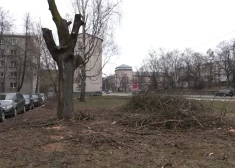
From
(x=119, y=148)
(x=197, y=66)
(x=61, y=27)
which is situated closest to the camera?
(x=119, y=148)

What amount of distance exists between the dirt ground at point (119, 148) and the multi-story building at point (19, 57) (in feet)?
127

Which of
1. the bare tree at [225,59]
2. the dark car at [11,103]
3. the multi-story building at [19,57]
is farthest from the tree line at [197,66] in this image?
the dark car at [11,103]

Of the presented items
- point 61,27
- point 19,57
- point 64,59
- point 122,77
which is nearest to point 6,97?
point 64,59

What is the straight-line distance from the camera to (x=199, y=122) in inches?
422

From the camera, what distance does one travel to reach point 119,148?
749 centimetres

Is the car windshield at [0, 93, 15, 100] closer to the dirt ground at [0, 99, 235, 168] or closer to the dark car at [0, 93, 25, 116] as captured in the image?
the dark car at [0, 93, 25, 116]

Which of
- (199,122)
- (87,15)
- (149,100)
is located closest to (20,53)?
Answer: (87,15)

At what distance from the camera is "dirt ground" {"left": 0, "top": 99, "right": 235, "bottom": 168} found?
20.3ft

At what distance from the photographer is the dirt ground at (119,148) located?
618 cm

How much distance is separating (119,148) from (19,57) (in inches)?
2248

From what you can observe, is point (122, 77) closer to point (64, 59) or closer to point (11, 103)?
point (11, 103)

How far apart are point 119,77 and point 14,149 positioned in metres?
133

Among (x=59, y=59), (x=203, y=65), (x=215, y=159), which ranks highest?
(x=203, y=65)

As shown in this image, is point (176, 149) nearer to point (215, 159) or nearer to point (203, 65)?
point (215, 159)
